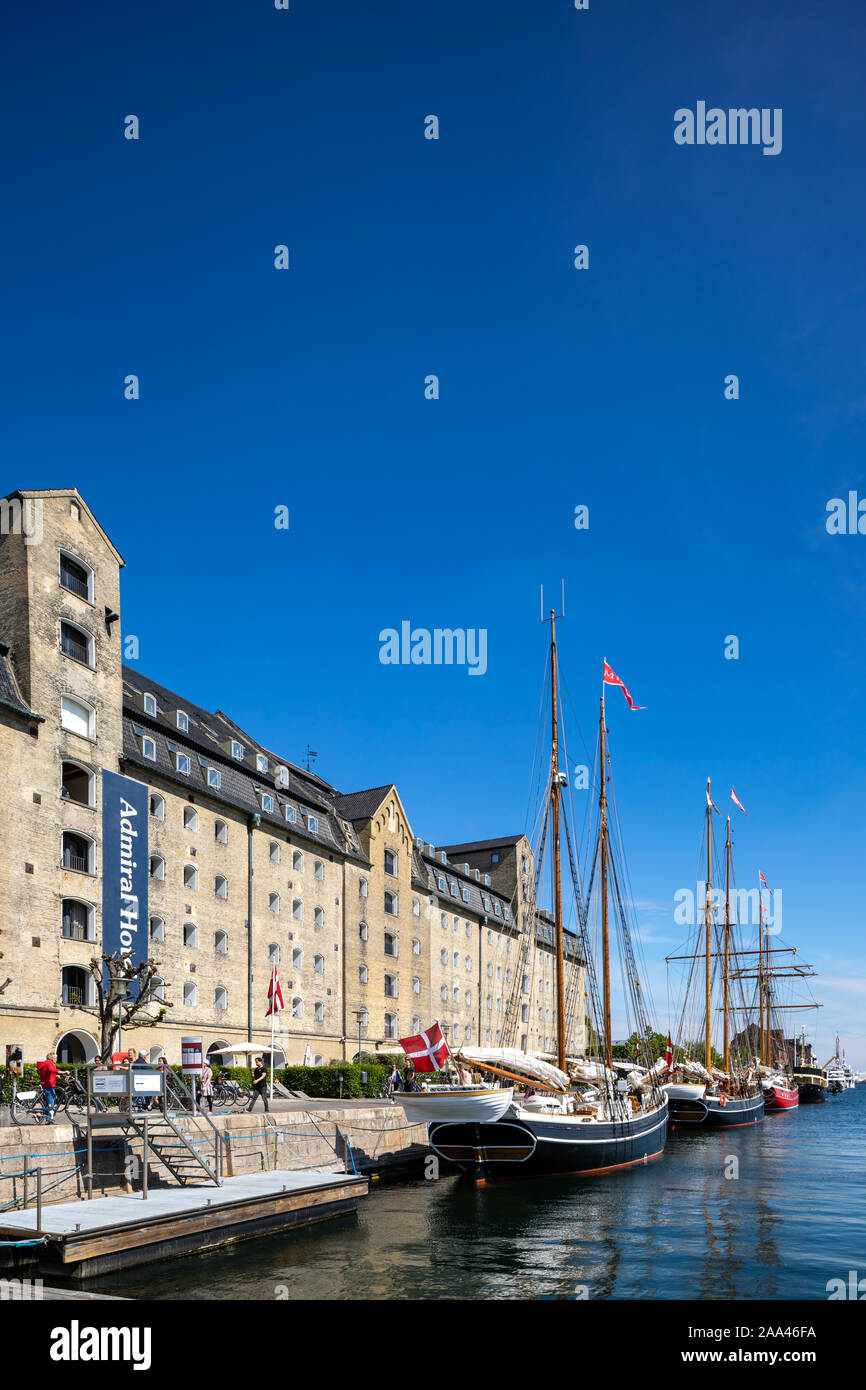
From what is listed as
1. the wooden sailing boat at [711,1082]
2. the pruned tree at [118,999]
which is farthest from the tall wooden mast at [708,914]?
the pruned tree at [118,999]

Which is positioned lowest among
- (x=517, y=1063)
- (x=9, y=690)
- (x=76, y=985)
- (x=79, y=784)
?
(x=517, y=1063)

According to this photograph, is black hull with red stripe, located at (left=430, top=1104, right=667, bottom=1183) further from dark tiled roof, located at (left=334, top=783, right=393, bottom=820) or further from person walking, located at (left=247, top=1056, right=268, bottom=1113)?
dark tiled roof, located at (left=334, top=783, right=393, bottom=820)

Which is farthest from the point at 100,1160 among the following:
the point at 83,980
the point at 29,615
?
the point at 29,615

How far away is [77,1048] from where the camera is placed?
42.4m

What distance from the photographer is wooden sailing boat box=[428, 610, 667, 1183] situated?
39531mm

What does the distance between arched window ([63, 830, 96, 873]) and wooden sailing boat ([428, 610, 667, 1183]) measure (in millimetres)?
16293

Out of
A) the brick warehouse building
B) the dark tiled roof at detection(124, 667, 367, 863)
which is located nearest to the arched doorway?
the brick warehouse building

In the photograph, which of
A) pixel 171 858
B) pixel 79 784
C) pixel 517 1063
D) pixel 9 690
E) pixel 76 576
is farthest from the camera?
pixel 171 858

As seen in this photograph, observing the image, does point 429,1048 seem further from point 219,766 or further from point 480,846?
point 480,846

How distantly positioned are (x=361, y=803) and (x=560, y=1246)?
49.8 meters

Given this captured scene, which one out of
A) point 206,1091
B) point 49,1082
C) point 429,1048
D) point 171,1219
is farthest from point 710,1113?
point 171,1219

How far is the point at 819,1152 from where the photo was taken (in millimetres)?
57594
